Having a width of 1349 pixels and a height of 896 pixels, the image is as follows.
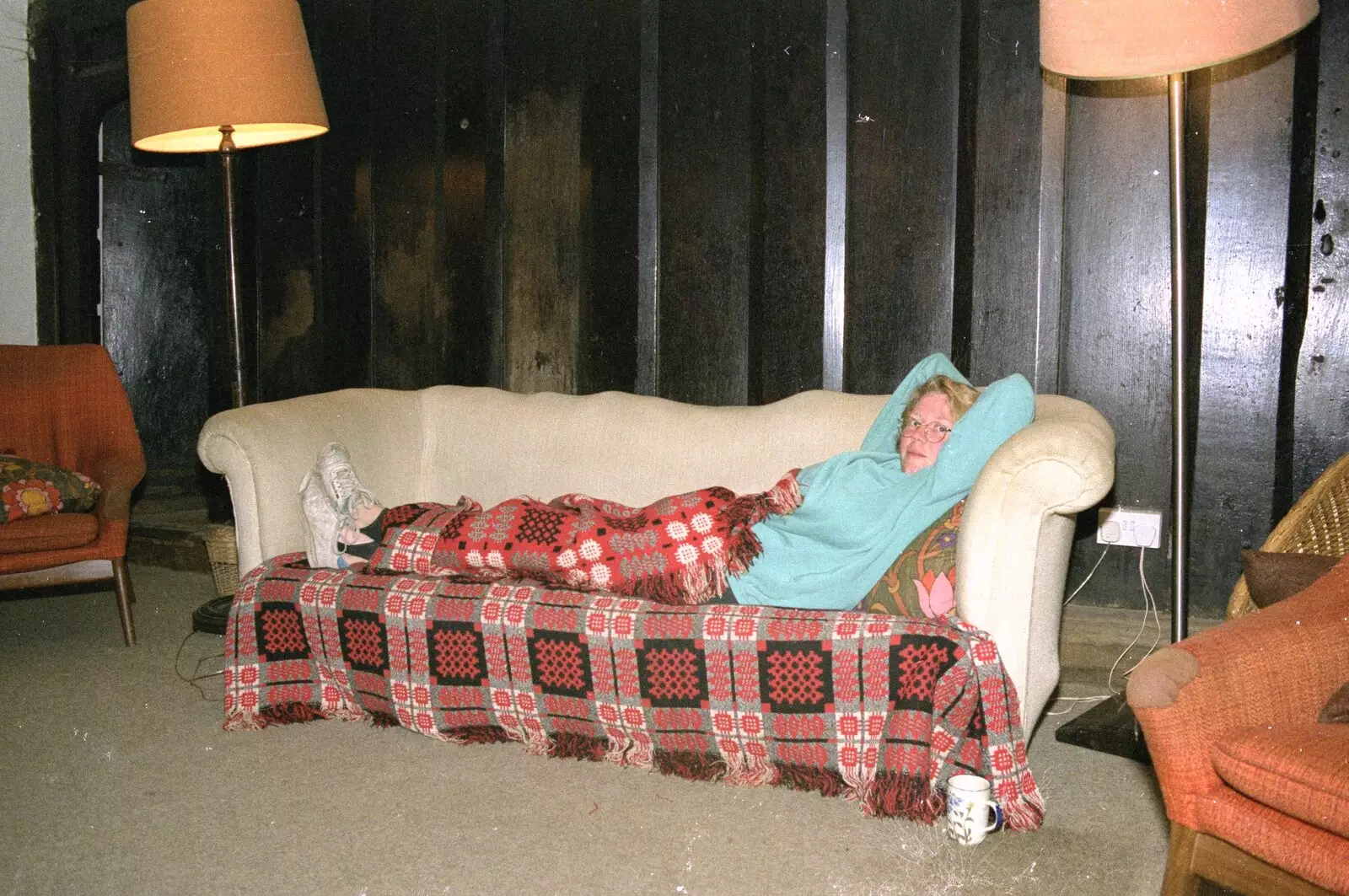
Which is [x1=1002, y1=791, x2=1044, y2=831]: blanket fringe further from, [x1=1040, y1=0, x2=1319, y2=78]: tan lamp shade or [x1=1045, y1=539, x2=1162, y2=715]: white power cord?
[x1=1040, y1=0, x2=1319, y2=78]: tan lamp shade

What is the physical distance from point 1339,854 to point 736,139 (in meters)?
2.59

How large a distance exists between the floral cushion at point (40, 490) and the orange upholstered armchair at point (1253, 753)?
112 inches

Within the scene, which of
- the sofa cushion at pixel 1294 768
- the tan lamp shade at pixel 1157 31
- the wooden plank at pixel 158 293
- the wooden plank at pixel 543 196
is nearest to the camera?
the sofa cushion at pixel 1294 768

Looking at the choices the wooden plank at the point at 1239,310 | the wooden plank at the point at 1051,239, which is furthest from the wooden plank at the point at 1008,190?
the wooden plank at the point at 1239,310

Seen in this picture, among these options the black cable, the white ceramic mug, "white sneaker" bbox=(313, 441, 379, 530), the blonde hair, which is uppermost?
the blonde hair

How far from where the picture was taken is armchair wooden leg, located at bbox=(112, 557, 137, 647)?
326 centimetres

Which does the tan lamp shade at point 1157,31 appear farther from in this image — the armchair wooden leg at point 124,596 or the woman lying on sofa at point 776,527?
the armchair wooden leg at point 124,596

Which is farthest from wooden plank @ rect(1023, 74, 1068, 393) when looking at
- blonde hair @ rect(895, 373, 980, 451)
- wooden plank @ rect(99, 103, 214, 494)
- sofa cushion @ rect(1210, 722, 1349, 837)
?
wooden plank @ rect(99, 103, 214, 494)

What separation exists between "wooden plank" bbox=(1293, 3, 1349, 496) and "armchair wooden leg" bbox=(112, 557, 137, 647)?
127 inches

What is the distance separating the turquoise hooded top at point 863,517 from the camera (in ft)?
7.24

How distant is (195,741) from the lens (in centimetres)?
248

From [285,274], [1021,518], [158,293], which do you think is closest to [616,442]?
[1021,518]

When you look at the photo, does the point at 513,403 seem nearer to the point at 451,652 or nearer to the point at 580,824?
the point at 451,652

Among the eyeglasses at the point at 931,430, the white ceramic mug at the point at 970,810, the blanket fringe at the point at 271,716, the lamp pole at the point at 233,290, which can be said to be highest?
the lamp pole at the point at 233,290
